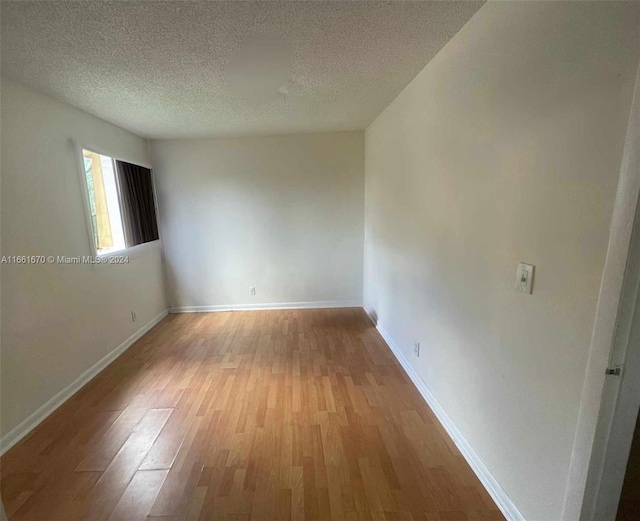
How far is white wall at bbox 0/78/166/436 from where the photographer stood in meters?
1.91

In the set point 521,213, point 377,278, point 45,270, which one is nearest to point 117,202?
point 45,270

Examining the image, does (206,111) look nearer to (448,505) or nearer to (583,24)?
(583,24)

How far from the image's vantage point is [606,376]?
35.3 inches

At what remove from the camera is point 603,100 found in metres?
0.87

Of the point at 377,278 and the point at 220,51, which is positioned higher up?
the point at 220,51

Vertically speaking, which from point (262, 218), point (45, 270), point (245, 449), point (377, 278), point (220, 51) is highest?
point (220, 51)

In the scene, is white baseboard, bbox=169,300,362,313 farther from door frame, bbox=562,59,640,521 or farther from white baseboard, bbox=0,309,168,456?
door frame, bbox=562,59,640,521

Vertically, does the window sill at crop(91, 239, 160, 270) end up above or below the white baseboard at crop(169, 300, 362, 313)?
above

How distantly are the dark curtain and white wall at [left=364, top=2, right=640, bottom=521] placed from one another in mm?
3173

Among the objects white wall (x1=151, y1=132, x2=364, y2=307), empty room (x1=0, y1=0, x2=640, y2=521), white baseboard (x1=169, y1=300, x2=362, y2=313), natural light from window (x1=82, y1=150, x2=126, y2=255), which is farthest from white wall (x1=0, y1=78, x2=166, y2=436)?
white baseboard (x1=169, y1=300, x2=362, y2=313)

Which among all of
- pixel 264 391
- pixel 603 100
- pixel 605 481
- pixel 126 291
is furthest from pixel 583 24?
pixel 126 291

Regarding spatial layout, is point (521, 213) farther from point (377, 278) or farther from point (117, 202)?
point (117, 202)

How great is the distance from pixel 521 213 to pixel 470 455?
1.35m

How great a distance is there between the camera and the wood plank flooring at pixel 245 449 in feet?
4.70
